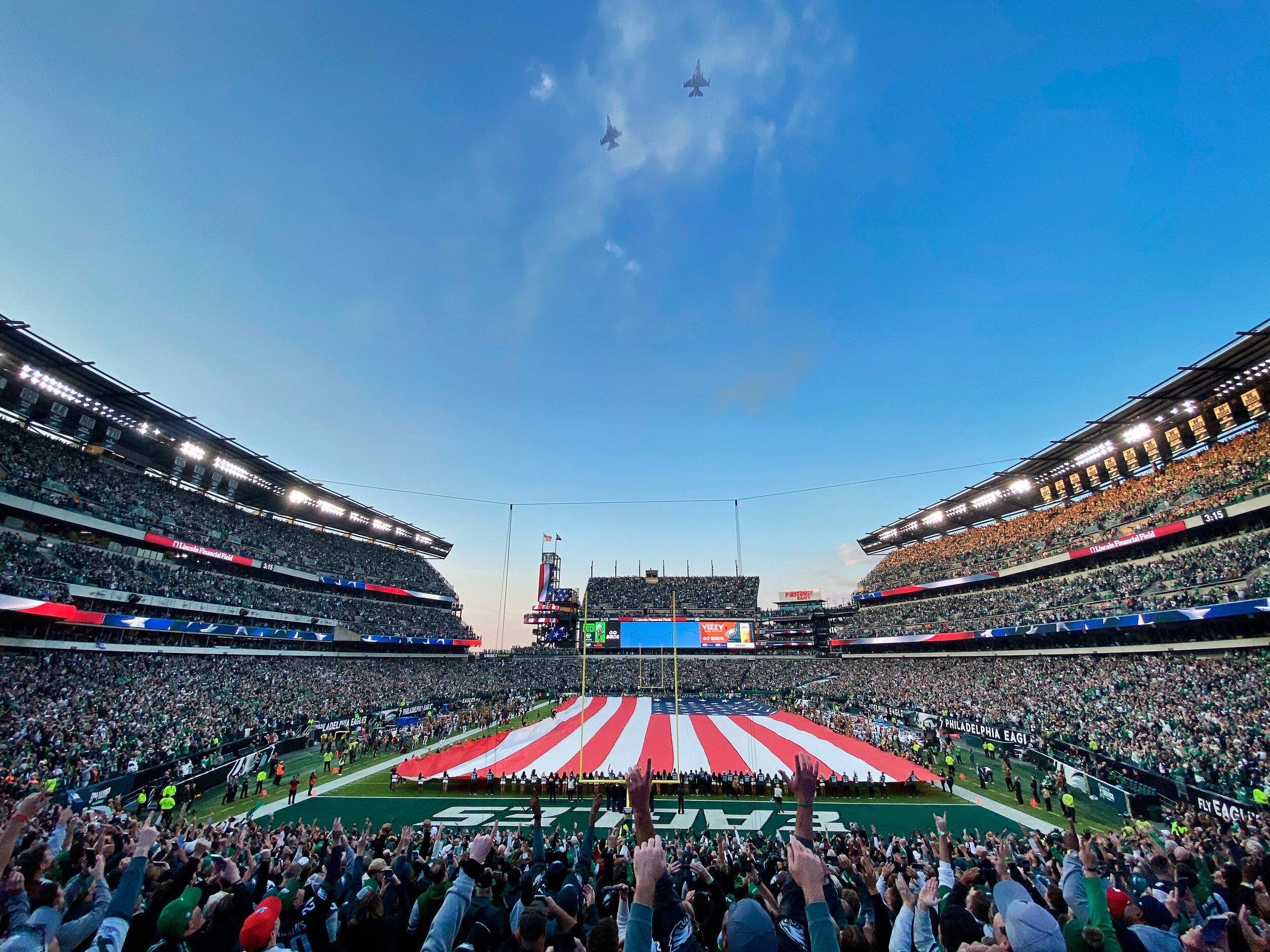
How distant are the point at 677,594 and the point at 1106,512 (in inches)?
1993

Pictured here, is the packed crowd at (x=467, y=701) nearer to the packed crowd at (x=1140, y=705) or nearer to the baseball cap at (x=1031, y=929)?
the packed crowd at (x=1140, y=705)

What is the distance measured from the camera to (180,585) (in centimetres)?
A: 3269

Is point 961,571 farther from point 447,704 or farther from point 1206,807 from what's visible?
point 447,704

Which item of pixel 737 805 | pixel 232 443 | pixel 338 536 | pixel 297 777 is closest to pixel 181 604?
pixel 232 443

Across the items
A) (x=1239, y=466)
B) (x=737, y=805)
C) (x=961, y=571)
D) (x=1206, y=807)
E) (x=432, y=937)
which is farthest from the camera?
(x=961, y=571)

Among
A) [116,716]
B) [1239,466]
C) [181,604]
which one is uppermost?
[1239,466]

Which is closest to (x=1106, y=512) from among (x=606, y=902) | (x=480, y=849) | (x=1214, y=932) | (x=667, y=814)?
(x=667, y=814)

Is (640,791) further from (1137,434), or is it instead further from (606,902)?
(1137,434)

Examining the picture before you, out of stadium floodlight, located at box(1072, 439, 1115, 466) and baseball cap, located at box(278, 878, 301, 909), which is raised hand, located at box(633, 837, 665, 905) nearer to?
baseball cap, located at box(278, 878, 301, 909)

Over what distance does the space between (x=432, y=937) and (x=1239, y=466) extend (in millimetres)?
42732

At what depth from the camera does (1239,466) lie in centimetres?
2816

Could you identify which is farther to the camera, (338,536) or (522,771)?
(338,536)

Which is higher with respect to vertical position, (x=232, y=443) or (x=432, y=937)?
(x=232, y=443)

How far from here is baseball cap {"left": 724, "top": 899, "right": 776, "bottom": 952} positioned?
220 centimetres
